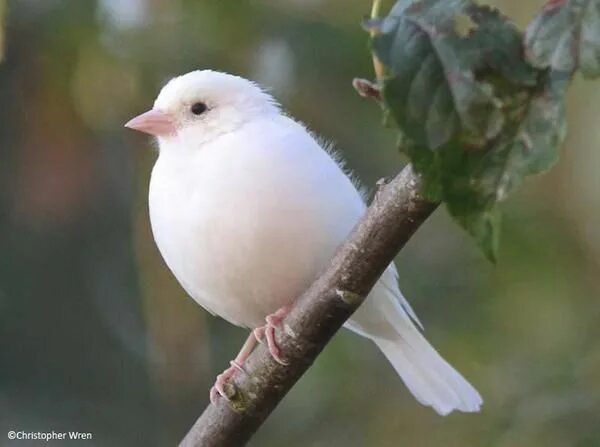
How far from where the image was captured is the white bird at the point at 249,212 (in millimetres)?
1490

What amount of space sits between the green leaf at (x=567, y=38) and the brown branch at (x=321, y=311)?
228 millimetres

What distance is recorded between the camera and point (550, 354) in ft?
8.41

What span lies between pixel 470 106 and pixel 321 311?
486 mm

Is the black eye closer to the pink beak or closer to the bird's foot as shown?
the pink beak

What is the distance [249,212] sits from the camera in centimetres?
147

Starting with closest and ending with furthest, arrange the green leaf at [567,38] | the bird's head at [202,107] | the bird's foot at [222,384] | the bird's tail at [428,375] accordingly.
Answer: the green leaf at [567,38] < the bird's foot at [222,384] < the bird's head at [202,107] < the bird's tail at [428,375]

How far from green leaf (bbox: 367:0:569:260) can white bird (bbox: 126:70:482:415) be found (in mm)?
532

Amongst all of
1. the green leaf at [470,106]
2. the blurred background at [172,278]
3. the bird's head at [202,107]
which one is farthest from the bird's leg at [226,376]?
the blurred background at [172,278]

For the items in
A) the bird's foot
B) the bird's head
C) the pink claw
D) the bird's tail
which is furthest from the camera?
the bird's tail

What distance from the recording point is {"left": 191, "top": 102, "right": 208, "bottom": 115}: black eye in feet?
6.18

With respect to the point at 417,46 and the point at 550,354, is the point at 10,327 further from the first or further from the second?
the point at 417,46

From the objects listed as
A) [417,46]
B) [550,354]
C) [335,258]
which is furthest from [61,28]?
[417,46]

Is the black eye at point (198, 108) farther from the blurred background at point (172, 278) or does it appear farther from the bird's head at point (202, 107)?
the blurred background at point (172, 278)

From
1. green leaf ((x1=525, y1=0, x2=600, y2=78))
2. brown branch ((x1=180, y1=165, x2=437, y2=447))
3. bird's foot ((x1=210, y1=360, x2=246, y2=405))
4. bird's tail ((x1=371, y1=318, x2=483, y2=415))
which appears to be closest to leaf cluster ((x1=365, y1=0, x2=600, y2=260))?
green leaf ((x1=525, y1=0, x2=600, y2=78))
